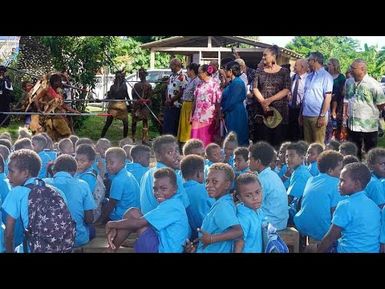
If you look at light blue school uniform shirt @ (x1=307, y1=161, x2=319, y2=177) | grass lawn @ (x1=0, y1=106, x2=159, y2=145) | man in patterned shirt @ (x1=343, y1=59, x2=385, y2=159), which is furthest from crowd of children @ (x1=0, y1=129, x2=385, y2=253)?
grass lawn @ (x1=0, y1=106, x2=159, y2=145)

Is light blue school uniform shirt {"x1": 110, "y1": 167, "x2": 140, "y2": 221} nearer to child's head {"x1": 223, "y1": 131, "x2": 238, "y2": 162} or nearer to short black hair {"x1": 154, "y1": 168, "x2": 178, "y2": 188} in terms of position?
short black hair {"x1": 154, "y1": 168, "x2": 178, "y2": 188}

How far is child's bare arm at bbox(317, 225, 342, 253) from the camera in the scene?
3.97 meters

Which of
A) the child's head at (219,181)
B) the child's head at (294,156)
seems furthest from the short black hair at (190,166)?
the child's head at (294,156)

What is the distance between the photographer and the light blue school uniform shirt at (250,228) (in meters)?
3.85

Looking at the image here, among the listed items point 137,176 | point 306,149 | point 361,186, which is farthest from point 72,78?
point 361,186

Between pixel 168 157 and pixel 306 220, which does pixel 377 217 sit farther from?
pixel 168 157

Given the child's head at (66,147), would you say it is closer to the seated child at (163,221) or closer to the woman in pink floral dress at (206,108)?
the seated child at (163,221)

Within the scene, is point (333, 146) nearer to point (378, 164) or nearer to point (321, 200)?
point (378, 164)

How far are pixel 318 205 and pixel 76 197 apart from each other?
5.17 ft

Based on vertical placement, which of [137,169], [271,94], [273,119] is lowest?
[137,169]

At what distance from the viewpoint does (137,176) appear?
15.8 feet

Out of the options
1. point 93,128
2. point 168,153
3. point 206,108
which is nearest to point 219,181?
point 168,153

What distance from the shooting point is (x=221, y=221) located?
382cm

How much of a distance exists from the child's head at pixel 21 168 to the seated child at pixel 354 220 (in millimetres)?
1874
